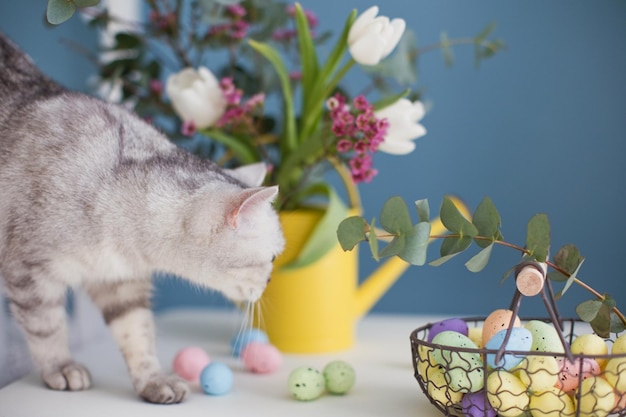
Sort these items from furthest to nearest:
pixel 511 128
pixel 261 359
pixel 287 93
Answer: pixel 511 128, pixel 287 93, pixel 261 359

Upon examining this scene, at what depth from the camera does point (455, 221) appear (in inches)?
29.0

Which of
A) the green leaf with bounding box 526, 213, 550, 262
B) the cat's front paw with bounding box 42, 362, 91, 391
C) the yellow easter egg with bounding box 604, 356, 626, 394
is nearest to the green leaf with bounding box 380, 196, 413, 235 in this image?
the green leaf with bounding box 526, 213, 550, 262

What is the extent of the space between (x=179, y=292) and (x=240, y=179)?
88 centimetres

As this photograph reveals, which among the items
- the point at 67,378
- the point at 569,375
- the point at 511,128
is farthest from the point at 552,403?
the point at 511,128

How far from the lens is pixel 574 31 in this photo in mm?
1404

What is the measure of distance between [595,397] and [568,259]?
0.14 m

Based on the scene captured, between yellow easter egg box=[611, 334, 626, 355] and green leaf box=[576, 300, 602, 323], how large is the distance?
3 centimetres

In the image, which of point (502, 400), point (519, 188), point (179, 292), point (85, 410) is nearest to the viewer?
point (502, 400)

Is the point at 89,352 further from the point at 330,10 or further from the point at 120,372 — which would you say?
the point at 330,10

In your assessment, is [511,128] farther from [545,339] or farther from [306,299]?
[545,339]

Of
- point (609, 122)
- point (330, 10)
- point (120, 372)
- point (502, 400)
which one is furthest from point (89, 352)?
point (609, 122)

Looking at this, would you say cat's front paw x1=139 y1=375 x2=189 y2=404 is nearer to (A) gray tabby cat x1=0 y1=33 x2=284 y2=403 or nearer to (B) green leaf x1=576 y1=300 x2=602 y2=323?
(A) gray tabby cat x1=0 y1=33 x2=284 y2=403

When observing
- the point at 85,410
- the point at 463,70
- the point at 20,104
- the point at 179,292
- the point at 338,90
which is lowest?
the point at 85,410

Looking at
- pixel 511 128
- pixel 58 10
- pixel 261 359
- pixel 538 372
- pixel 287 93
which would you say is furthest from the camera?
pixel 511 128
